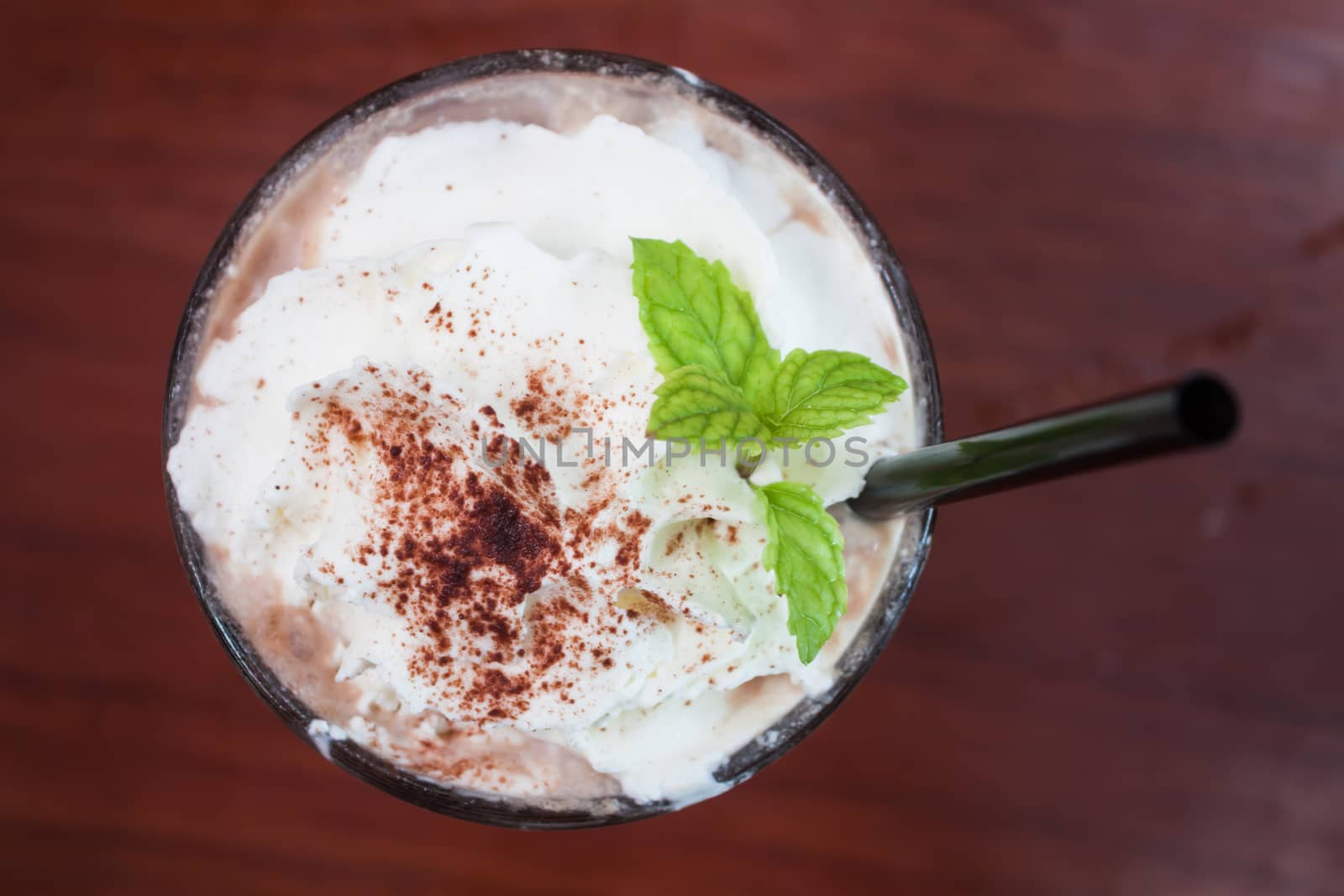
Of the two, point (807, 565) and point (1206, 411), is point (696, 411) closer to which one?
point (807, 565)

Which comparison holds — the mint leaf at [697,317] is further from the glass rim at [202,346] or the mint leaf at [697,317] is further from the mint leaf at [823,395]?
the glass rim at [202,346]

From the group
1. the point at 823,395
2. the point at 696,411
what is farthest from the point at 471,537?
the point at 823,395

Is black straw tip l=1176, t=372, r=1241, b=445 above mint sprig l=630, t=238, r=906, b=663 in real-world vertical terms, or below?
below

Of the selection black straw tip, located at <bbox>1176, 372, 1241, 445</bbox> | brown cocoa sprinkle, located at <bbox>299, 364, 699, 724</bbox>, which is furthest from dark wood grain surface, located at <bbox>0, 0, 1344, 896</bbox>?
black straw tip, located at <bbox>1176, 372, 1241, 445</bbox>

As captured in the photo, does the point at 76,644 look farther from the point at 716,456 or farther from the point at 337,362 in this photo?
the point at 716,456

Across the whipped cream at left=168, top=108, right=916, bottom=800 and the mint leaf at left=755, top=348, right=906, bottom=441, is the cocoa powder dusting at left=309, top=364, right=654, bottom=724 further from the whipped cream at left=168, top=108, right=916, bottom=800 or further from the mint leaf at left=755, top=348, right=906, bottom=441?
the mint leaf at left=755, top=348, right=906, bottom=441
